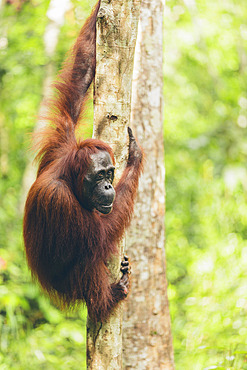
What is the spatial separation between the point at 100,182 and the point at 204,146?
197 inches

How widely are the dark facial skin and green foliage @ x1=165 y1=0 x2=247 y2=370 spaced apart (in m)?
3.75

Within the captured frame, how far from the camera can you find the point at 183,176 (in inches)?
325

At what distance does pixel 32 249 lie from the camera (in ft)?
10.9

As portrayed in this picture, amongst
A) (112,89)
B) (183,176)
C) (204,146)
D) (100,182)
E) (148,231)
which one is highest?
(204,146)

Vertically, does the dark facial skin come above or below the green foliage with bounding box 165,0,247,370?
below

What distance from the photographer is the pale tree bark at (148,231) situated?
450 cm

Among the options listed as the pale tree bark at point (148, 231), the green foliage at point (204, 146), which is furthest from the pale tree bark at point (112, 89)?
the green foliage at point (204, 146)

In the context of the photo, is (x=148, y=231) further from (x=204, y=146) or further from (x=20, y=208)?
(x=204, y=146)

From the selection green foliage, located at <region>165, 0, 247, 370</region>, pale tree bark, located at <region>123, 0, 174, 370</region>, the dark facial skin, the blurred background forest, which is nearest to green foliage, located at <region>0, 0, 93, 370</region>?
the blurred background forest

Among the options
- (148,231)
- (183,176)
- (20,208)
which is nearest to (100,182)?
(148,231)

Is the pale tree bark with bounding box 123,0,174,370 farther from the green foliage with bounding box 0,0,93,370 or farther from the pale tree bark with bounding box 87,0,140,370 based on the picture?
the pale tree bark with bounding box 87,0,140,370

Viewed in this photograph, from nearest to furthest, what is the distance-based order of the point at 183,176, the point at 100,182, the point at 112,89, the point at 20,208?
1. the point at 112,89
2. the point at 100,182
3. the point at 20,208
4. the point at 183,176

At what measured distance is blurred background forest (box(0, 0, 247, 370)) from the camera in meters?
5.42

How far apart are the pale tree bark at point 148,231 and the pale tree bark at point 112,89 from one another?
1.54 meters
